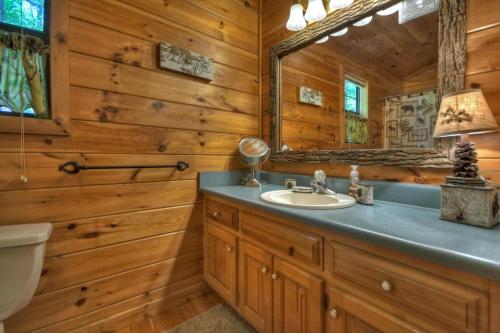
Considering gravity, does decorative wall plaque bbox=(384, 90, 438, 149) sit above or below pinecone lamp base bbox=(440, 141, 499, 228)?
above

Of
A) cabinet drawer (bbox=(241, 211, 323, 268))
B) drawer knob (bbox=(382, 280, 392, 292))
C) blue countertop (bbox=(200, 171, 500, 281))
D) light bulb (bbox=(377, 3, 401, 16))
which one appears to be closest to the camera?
blue countertop (bbox=(200, 171, 500, 281))

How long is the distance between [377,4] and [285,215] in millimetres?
1138

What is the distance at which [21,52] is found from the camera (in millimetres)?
1051


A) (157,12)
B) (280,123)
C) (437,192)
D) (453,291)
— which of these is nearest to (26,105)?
(157,12)

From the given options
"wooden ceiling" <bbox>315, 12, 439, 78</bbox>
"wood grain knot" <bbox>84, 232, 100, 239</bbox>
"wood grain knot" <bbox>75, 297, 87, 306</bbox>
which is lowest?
"wood grain knot" <bbox>75, 297, 87, 306</bbox>

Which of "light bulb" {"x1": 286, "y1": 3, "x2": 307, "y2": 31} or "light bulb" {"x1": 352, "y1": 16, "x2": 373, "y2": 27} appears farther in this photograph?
"light bulb" {"x1": 286, "y1": 3, "x2": 307, "y2": 31}

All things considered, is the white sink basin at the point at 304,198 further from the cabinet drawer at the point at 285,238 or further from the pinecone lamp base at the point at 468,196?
the pinecone lamp base at the point at 468,196

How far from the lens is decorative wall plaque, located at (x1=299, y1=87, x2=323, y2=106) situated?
60.1 inches

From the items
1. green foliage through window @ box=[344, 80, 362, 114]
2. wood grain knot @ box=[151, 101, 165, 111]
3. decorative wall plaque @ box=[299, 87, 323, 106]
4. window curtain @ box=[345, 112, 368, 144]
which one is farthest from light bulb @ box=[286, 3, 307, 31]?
wood grain knot @ box=[151, 101, 165, 111]

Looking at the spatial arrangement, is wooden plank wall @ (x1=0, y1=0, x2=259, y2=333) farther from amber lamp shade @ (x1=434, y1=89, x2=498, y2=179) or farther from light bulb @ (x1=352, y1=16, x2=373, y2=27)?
amber lamp shade @ (x1=434, y1=89, x2=498, y2=179)

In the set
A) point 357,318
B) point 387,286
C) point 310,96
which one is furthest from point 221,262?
point 310,96

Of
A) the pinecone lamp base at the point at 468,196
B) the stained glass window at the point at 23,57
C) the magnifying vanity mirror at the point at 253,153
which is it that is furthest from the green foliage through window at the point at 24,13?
the pinecone lamp base at the point at 468,196

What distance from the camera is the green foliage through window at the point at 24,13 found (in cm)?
105

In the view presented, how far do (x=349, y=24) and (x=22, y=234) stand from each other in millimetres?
1841
